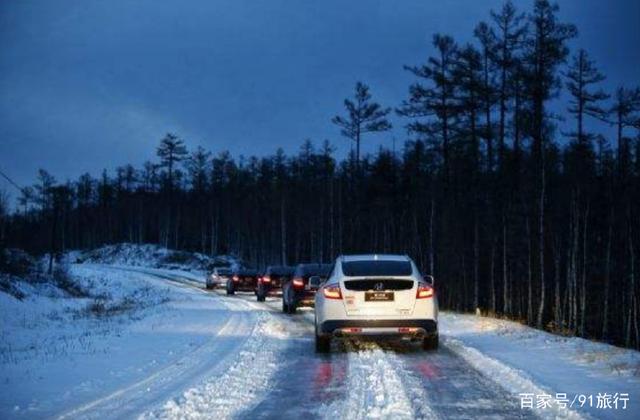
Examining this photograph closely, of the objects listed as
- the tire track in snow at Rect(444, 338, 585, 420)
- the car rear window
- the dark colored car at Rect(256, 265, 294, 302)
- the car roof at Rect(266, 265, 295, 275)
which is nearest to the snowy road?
the tire track in snow at Rect(444, 338, 585, 420)

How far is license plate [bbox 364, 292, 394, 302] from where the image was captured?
12523 mm

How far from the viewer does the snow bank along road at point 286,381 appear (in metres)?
Answer: 7.75

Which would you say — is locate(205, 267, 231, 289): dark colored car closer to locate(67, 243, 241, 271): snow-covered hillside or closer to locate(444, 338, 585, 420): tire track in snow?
locate(67, 243, 241, 271): snow-covered hillside

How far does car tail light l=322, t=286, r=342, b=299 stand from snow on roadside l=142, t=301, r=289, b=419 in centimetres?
133

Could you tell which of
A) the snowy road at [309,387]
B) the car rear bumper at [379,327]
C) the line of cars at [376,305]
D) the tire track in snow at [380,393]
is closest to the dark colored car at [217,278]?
the snowy road at [309,387]

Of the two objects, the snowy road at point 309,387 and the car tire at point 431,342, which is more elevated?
the car tire at point 431,342

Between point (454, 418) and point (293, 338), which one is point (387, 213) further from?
point (454, 418)

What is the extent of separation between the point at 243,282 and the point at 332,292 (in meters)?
28.1

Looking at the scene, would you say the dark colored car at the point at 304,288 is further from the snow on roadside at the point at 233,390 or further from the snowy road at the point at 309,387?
the snow on roadside at the point at 233,390

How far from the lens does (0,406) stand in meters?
8.01

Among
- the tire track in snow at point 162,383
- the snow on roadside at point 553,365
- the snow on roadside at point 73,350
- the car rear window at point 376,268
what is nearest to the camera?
the tire track in snow at point 162,383

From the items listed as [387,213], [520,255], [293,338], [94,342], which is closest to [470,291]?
[520,255]

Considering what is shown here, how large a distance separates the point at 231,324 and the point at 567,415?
12.8 metres

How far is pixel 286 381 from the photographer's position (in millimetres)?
9883
